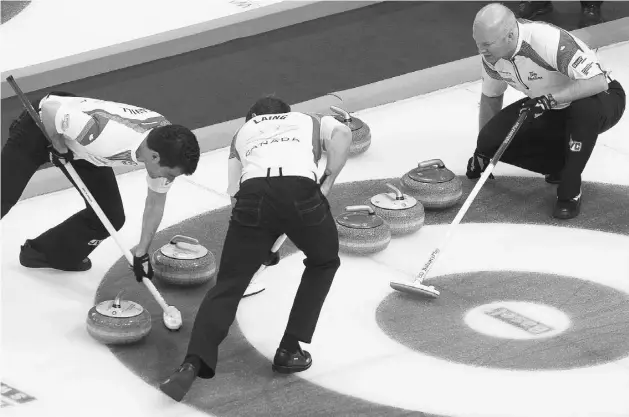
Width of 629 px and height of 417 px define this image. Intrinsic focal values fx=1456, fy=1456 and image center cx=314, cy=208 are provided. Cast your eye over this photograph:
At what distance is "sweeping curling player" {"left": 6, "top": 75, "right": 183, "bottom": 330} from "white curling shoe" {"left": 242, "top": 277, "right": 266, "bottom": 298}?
41cm

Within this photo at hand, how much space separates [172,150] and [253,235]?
1.54 ft

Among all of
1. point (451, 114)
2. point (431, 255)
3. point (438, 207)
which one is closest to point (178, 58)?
point (451, 114)

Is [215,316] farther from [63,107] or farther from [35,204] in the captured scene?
[35,204]

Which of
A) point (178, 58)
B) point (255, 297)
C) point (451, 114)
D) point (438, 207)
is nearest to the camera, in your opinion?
point (255, 297)

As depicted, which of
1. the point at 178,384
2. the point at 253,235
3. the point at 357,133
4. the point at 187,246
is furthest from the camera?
the point at 357,133

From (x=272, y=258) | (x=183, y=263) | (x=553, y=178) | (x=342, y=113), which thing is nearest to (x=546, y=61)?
(x=553, y=178)

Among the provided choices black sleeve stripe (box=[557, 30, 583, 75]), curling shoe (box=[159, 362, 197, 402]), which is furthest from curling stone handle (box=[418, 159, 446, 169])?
curling shoe (box=[159, 362, 197, 402])

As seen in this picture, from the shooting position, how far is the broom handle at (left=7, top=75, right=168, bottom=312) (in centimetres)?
625

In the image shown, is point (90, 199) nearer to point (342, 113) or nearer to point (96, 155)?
point (96, 155)

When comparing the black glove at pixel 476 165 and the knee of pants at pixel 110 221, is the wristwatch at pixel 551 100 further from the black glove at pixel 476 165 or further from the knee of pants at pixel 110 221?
the knee of pants at pixel 110 221

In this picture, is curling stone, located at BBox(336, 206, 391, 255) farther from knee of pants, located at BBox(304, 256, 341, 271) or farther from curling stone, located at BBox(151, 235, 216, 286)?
knee of pants, located at BBox(304, 256, 341, 271)

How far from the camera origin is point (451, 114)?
9.02 meters

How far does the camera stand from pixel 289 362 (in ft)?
19.5

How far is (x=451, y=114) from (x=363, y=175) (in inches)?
43.8
